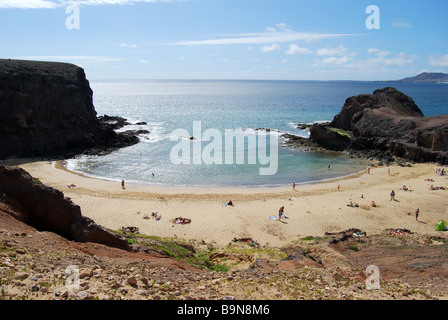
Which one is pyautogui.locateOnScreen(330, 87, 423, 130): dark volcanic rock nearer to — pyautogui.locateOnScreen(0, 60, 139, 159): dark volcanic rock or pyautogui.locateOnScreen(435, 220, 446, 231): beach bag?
pyautogui.locateOnScreen(435, 220, 446, 231): beach bag

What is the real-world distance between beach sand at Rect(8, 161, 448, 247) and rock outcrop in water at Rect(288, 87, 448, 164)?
764 centimetres

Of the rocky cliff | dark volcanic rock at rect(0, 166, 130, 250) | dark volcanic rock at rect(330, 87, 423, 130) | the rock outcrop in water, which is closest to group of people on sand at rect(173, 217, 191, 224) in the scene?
dark volcanic rock at rect(0, 166, 130, 250)

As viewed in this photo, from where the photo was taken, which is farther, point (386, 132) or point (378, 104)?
point (378, 104)

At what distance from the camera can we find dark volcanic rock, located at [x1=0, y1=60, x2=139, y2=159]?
42.5 metres

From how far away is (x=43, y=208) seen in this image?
1219 centimetres

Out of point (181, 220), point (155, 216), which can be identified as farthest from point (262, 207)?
point (155, 216)

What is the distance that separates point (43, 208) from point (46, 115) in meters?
39.6

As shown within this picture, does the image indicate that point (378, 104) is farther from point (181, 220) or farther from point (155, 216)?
point (155, 216)

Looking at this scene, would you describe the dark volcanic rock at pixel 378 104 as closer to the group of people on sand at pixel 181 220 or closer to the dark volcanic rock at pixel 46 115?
the dark volcanic rock at pixel 46 115

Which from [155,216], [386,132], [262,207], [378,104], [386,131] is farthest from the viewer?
[378,104]
